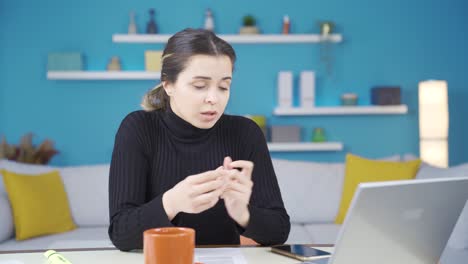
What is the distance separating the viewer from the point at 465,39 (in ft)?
15.4

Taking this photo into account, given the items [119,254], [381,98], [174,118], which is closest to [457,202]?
[119,254]

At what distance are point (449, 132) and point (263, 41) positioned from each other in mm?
1688

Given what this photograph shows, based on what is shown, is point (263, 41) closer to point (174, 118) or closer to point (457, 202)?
point (174, 118)

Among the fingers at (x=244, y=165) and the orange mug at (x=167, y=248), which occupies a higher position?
the fingers at (x=244, y=165)

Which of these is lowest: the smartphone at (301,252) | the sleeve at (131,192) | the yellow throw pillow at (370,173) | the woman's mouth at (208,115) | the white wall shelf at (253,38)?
the yellow throw pillow at (370,173)

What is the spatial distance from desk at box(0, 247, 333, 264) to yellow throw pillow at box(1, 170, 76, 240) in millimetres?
1846

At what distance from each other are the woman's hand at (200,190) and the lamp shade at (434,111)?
3.38 metres

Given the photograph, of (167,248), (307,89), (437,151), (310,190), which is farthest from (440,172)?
(167,248)

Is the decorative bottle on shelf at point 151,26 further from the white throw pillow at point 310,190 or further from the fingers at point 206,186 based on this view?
the fingers at point 206,186

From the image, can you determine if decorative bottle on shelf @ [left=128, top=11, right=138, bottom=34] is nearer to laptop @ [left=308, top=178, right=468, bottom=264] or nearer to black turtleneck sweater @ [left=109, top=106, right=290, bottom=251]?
black turtleneck sweater @ [left=109, top=106, right=290, bottom=251]

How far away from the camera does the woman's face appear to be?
1498 millimetres

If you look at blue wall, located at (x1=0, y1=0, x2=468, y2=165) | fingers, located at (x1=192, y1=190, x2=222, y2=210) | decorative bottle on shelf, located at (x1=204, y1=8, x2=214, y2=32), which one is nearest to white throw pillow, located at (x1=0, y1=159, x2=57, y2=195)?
blue wall, located at (x1=0, y1=0, x2=468, y2=165)

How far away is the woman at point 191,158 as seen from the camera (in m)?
1.39

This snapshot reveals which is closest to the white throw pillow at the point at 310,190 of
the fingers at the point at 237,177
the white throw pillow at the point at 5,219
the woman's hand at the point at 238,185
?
the white throw pillow at the point at 5,219
